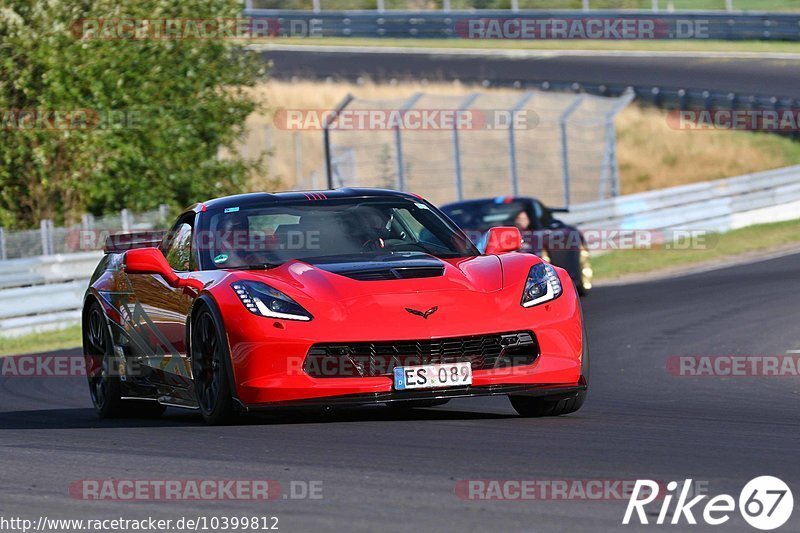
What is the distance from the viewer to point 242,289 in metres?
8.20

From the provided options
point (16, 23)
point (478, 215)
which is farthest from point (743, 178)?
point (16, 23)

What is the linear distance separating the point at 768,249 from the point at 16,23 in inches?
527

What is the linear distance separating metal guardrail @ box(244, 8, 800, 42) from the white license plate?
40.2 meters

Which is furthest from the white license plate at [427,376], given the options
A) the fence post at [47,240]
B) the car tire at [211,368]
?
the fence post at [47,240]

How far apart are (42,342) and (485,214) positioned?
619cm

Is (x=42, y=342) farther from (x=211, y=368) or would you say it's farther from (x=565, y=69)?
(x=565, y=69)

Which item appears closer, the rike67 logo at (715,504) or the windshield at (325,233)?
the rike67 logo at (715,504)

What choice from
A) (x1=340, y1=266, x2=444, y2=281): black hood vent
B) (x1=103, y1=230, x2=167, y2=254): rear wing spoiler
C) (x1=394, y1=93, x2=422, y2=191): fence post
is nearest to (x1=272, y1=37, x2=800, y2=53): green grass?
(x1=394, y1=93, x2=422, y2=191): fence post

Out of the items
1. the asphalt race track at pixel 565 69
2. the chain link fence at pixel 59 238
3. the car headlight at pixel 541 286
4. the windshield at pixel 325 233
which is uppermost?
the windshield at pixel 325 233

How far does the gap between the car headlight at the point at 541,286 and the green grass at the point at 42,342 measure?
11019mm

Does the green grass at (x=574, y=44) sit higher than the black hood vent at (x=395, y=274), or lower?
lower

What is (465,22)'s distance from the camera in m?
51.4

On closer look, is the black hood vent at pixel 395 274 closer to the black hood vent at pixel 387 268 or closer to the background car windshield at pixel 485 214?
the black hood vent at pixel 387 268

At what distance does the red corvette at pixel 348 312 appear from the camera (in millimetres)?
7926
